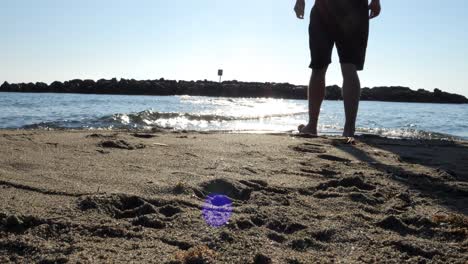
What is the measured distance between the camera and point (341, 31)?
189 inches

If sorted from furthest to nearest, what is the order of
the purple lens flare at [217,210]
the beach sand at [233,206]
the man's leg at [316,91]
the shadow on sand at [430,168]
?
the man's leg at [316,91] < the shadow on sand at [430,168] < the purple lens flare at [217,210] < the beach sand at [233,206]

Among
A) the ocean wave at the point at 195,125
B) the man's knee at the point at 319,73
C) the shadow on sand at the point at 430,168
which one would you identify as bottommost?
the ocean wave at the point at 195,125

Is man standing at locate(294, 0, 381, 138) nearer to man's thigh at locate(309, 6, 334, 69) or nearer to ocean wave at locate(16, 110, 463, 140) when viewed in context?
man's thigh at locate(309, 6, 334, 69)

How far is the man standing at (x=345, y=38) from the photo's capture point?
476cm

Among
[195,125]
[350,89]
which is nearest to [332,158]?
[350,89]

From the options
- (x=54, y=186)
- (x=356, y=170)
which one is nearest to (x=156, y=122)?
(x=356, y=170)

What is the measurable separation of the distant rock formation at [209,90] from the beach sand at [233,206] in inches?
1236

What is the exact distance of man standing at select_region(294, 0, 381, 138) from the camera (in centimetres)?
476

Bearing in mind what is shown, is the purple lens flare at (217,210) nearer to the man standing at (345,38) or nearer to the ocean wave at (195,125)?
the man standing at (345,38)

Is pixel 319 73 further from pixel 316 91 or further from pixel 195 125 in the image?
pixel 195 125

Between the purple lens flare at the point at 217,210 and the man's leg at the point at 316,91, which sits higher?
the man's leg at the point at 316,91

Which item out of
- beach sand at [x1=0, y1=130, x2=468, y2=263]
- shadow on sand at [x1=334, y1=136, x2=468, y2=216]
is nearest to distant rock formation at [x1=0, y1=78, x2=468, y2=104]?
shadow on sand at [x1=334, y1=136, x2=468, y2=216]

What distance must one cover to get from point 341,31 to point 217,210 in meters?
3.34

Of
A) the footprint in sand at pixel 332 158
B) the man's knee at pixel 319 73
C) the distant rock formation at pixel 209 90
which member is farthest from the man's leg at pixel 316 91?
the distant rock formation at pixel 209 90
